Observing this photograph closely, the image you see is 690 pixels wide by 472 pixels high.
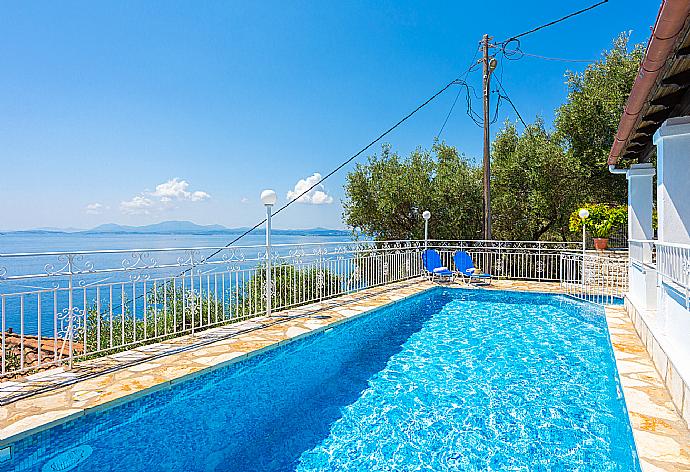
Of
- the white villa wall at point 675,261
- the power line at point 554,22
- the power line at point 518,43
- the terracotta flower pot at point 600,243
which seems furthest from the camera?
the terracotta flower pot at point 600,243

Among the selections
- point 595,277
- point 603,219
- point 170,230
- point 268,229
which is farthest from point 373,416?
point 170,230

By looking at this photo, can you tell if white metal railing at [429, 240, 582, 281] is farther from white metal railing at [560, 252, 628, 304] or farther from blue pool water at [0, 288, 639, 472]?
blue pool water at [0, 288, 639, 472]

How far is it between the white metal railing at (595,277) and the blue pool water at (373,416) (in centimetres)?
394

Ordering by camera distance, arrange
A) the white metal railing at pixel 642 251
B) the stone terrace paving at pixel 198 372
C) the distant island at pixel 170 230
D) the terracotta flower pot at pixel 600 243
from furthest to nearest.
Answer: the distant island at pixel 170 230 < the terracotta flower pot at pixel 600 243 < the white metal railing at pixel 642 251 < the stone terrace paving at pixel 198 372

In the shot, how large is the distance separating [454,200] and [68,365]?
45.0 ft

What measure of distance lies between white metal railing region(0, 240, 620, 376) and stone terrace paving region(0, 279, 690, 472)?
0.27 metres

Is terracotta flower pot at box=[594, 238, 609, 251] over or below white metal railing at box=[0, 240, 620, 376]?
over

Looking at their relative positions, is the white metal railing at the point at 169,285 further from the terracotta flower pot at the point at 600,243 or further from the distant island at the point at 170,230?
the distant island at the point at 170,230

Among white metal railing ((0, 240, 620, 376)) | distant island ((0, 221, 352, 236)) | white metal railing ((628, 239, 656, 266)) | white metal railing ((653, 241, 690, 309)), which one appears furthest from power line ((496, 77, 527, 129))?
distant island ((0, 221, 352, 236))

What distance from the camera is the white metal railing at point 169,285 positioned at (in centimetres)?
439

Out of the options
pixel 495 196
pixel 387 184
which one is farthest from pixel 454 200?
pixel 387 184

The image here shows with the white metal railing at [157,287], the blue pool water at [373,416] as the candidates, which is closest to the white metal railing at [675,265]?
the blue pool water at [373,416]

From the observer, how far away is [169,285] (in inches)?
239

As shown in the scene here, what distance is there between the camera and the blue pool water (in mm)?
3262
